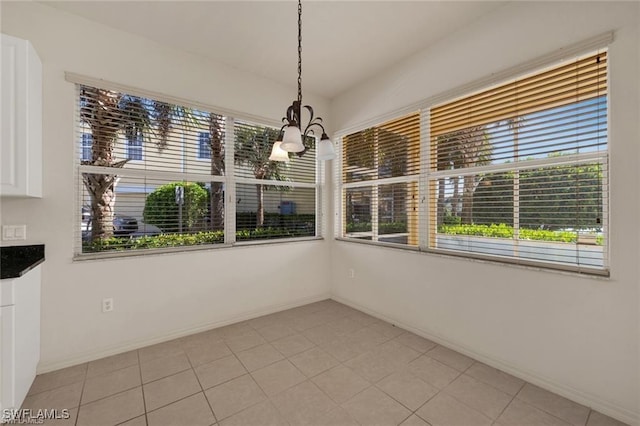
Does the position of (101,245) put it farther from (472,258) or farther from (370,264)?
(472,258)

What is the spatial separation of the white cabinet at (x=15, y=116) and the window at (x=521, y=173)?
3.22 metres

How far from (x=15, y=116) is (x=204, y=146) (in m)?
1.43

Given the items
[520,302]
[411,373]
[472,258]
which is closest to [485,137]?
[472,258]

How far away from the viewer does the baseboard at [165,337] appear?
2.25 metres

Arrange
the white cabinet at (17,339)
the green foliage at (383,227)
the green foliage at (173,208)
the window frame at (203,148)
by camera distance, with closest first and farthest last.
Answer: the white cabinet at (17,339)
the green foliage at (173,208)
the window frame at (203,148)
the green foliage at (383,227)

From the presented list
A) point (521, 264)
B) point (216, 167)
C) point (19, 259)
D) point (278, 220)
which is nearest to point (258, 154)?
point (216, 167)

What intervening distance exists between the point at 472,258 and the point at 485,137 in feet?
3.51

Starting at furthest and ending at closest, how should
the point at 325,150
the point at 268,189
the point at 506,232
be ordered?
the point at 268,189 → the point at 506,232 → the point at 325,150

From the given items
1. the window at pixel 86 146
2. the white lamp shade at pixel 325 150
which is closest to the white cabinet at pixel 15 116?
the window at pixel 86 146

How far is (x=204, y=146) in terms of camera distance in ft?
10.0

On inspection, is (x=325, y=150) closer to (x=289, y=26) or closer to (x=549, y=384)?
(x=289, y=26)

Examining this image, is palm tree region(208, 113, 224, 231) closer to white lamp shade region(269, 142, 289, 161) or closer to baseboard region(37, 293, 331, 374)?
baseboard region(37, 293, 331, 374)

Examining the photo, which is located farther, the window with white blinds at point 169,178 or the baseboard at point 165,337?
the window with white blinds at point 169,178

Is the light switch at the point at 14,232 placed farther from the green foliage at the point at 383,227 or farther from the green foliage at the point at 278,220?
the green foliage at the point at 383,227
